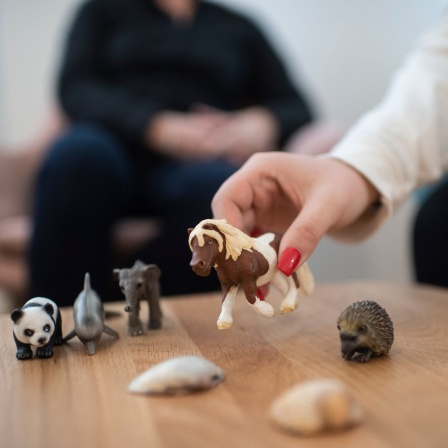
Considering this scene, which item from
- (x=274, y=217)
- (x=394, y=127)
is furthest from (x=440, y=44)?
(x=274, y=217)

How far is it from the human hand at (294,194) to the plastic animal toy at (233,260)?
7cm

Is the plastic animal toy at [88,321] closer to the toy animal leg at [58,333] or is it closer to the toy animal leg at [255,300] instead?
the toy animal leg at [58,333]

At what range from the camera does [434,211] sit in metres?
1.33

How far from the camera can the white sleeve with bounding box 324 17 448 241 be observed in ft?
3.36

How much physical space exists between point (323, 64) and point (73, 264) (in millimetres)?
1733

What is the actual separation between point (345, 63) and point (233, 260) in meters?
2.24

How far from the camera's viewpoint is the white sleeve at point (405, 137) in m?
1.03

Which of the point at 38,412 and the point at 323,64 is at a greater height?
the point at 323,64

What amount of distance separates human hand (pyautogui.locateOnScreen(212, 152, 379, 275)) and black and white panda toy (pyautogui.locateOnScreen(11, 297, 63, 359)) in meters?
0.29

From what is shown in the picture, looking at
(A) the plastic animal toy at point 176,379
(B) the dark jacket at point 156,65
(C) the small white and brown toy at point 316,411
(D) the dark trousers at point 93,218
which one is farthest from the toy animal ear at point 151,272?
(B) the dark jacket at point 156,65

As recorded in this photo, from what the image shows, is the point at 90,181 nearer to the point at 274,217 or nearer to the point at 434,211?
the point at 274,217

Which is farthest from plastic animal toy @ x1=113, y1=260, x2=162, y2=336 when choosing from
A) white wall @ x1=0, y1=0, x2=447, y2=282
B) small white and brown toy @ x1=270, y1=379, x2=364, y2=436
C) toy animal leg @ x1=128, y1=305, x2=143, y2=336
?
white wall @ x1=0, y1=0, x2=447, y2=282

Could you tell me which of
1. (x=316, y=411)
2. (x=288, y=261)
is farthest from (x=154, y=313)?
(x=316, y=411)

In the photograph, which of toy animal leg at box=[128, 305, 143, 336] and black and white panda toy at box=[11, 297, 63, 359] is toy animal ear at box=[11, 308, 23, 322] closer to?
black and white panda toy at box=[11, 297, 63, 359]
